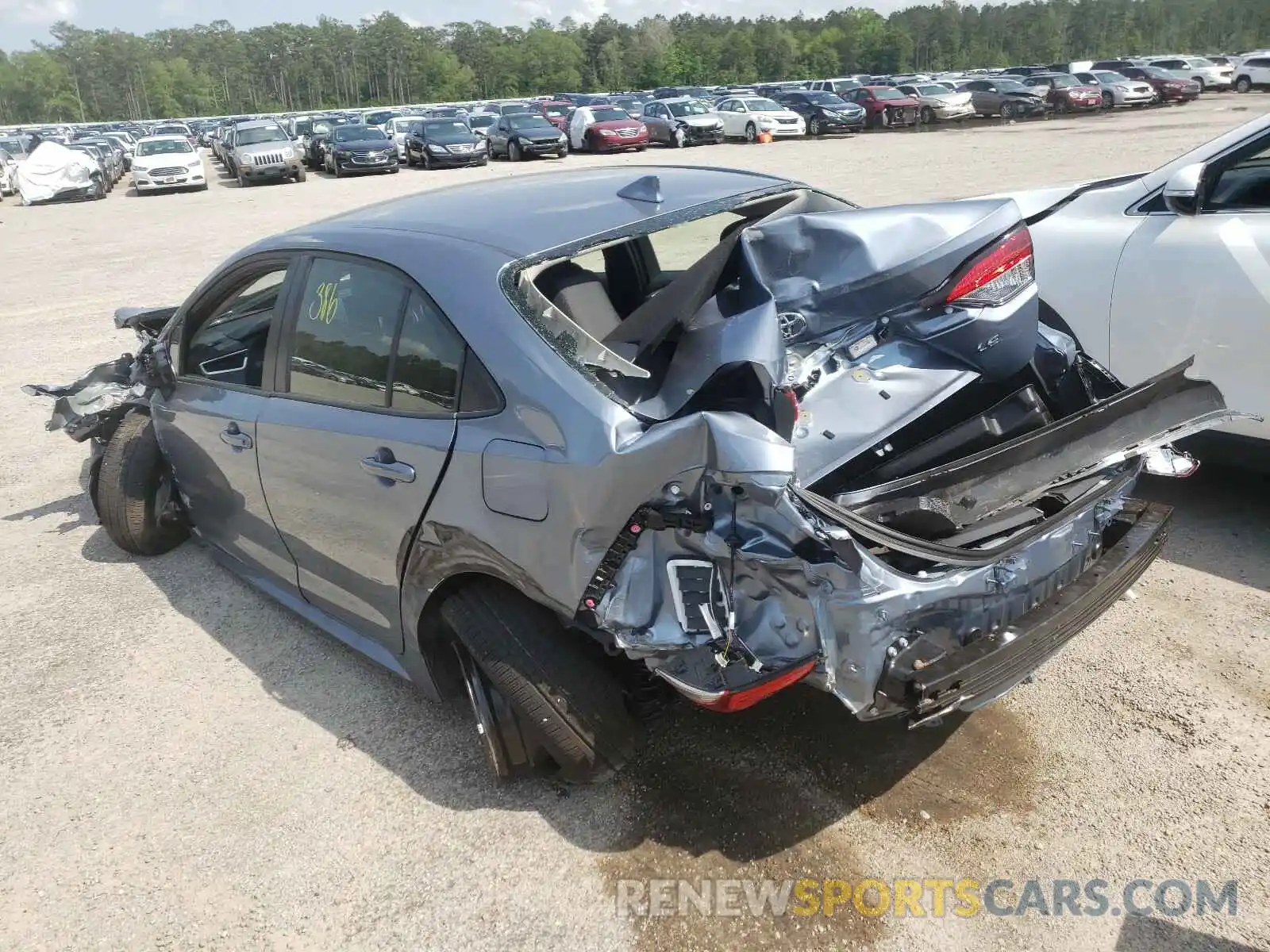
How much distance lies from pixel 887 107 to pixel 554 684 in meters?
37.1

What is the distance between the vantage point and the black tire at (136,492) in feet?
15.2

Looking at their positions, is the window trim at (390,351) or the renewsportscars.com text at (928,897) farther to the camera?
the window trim at (390,351)

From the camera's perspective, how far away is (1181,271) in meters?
4.04

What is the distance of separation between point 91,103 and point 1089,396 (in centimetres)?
13588

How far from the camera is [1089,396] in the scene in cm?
337

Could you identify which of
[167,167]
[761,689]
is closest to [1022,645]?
[761,689]

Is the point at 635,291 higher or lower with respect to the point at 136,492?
higher

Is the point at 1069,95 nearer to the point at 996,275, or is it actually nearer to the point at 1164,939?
the point at 996,275

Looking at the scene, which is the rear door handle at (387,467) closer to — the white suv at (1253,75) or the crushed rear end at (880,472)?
the crushed rear end at (880,472)

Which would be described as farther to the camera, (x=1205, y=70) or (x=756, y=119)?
(x=1205, y=70)

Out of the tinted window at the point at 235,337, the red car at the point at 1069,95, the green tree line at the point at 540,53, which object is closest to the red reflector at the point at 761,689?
the tinted window at the point at 235,337

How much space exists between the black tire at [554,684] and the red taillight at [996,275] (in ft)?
5.18

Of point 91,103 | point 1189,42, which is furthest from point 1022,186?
point 91,103

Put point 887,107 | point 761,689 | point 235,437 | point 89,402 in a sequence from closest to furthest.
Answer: point 761,689 → point 235,437 → point 89,402 → point 887,107
